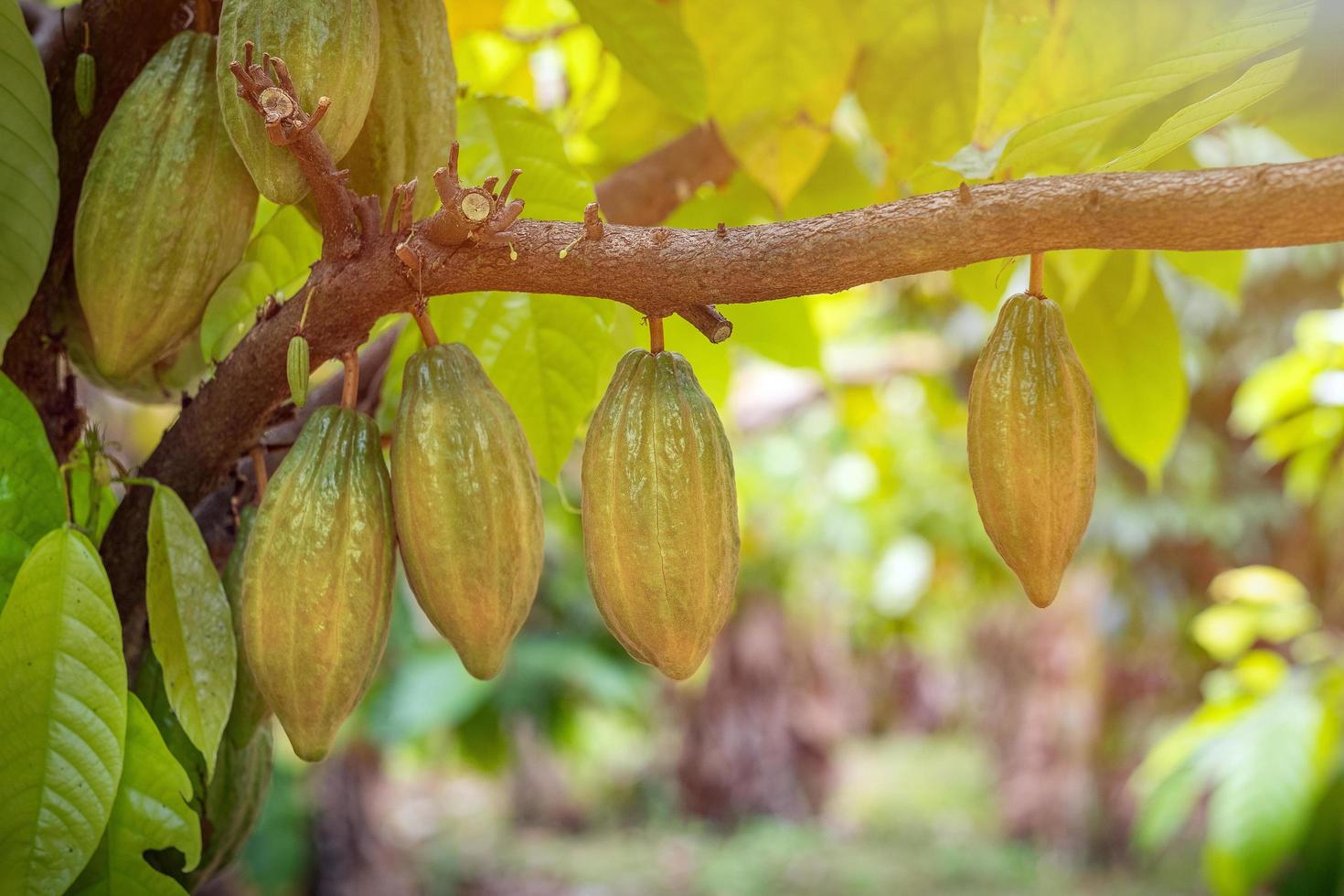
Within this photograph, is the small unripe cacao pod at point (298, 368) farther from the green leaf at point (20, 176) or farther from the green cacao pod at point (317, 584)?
the green leaf at point (20, 176)

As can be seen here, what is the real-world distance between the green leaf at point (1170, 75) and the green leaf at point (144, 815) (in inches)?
20.8

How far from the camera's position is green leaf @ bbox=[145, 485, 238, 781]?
23.6 inches

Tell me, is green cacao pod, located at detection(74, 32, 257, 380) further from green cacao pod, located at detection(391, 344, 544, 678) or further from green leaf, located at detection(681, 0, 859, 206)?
green leaf, located at detection(681, 0, 859, 206)

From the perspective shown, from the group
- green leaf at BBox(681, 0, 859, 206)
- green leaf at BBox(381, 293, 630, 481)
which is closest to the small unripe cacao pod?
green leaf at BBox(381, 293, 630, 481)

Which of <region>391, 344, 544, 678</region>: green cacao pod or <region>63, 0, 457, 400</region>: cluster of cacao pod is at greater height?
<region>63, 0, 457, 400</region>: cluster of cacao pod

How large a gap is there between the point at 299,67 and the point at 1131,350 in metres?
0.73

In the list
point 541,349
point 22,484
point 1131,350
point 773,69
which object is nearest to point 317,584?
point 22,484

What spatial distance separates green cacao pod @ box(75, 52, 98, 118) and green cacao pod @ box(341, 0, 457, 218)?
0.19 m

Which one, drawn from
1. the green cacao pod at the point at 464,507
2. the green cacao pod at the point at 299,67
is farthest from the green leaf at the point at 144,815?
the green cacao pod at the point at 299,67

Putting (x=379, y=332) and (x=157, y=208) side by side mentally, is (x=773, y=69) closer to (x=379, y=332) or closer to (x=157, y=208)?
(x=379, y=332)

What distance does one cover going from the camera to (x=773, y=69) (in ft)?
3.07

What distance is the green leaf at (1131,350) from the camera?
0.96m

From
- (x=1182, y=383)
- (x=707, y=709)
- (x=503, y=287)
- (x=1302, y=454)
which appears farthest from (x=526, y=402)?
(x=707, y=709)

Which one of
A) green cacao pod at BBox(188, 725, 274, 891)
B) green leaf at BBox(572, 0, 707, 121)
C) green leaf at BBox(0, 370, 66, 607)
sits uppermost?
green leaf at BBox(572, 0, 707, 121)
